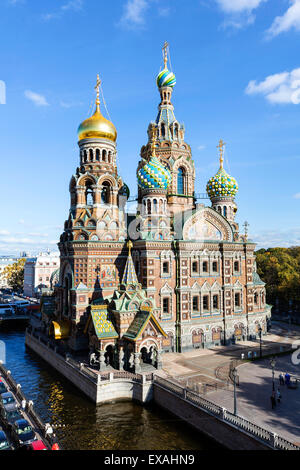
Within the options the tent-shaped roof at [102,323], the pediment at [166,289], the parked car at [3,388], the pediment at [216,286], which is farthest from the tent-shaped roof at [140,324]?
the pediment at [216,286]

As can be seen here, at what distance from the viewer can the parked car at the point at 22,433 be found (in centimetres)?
1512

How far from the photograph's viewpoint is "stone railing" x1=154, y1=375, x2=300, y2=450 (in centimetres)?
1353

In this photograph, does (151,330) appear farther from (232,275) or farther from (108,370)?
(232,275)

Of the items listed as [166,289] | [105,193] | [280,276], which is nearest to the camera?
[166,289]

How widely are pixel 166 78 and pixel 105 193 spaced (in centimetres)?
1546

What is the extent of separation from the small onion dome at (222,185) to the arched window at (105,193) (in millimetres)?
11488

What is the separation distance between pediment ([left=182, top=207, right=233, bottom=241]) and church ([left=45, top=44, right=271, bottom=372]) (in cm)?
10

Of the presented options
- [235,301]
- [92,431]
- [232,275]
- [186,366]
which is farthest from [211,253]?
[92,431]

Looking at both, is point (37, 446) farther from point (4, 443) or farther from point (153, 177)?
point (153, 177)

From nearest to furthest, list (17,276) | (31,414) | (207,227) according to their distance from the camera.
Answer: (31,414) < (207,227) < (17,276)

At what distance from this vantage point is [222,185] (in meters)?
35.2

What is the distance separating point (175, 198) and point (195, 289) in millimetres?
9682

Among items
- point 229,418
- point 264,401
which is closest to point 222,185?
point 264,401

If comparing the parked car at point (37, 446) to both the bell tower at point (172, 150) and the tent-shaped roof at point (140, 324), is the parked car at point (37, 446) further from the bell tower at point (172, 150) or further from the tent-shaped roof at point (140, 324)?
the bell tower at point (172, 150)
